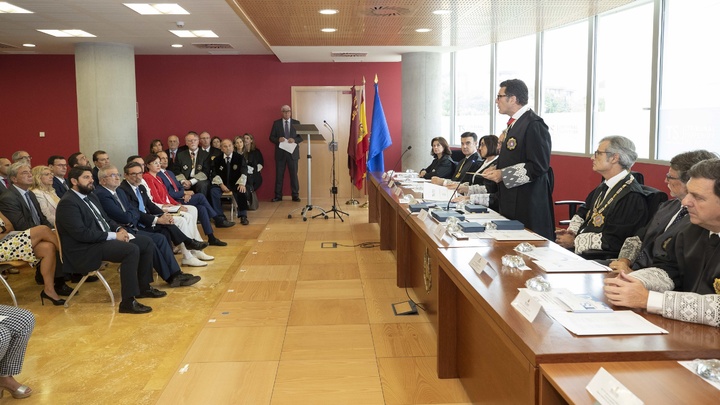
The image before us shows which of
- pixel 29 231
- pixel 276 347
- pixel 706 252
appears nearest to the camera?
pixel 706 252

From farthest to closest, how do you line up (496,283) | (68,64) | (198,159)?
1. (68,64)
2. (198,159)
3. (496,283)

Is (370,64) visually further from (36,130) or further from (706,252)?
(706,252)

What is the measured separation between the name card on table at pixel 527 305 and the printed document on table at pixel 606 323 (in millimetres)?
65

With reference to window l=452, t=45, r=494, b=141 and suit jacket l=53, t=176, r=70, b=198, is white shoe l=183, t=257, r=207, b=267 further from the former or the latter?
window l=452, t=45, r=494, b=141

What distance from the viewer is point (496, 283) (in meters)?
2.28

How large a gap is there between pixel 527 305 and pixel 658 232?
1354 millimetres

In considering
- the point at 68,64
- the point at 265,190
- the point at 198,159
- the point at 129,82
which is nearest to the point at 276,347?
the point at 198,159

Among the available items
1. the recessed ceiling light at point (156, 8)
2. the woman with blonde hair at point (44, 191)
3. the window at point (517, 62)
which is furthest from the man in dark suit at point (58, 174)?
the window at point (517, 62)

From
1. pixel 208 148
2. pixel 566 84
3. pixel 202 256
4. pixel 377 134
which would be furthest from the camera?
pixel 208 148

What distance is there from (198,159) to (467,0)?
4638mm

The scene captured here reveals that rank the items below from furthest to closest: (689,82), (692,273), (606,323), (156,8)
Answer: (156,8)
(689,82)
(692,273)
(606,323)

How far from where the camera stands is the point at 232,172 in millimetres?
9047

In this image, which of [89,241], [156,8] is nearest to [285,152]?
[156,8]

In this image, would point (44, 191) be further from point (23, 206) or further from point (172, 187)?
point (172, 187)
